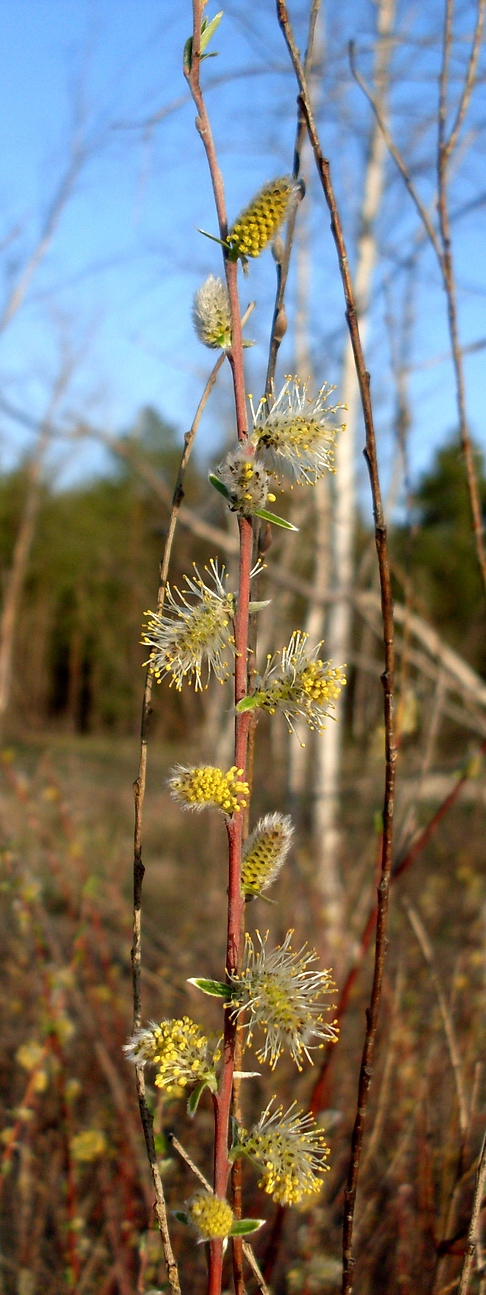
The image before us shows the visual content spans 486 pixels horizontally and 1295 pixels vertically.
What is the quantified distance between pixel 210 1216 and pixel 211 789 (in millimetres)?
325

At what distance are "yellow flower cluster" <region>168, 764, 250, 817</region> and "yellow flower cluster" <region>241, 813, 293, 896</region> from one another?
4 centimetres

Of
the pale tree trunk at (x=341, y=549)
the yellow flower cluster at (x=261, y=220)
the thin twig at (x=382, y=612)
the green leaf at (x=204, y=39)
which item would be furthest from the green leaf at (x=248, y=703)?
the pale tree trunk at (x=341, y=549)

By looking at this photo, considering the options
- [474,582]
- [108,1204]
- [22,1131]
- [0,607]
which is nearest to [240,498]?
[108,1204]

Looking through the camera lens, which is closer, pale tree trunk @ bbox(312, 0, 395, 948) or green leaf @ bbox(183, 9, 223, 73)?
green leaf @ bbox(183, 9, 223, 73)

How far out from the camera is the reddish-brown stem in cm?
74

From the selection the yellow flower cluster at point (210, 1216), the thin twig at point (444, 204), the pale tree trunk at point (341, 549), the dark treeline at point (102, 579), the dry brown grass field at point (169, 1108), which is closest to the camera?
the yellow flower cluster at point (210, 1216)

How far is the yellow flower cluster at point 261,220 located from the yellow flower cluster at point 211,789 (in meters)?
0.41

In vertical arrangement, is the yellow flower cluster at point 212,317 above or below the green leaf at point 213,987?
above

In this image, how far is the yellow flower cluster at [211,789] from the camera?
741mm

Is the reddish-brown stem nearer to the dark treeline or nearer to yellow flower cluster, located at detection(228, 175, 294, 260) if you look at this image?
yellow flower cluster, located at detection(228, 175, 294, 260)

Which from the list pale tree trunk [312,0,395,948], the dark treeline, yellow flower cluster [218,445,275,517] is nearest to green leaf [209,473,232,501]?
yellow flower cluster [218,445,275,517]

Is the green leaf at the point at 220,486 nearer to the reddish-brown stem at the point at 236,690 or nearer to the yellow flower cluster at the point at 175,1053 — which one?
the reddish-brown stem at the point at 236,690

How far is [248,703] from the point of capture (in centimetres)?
75

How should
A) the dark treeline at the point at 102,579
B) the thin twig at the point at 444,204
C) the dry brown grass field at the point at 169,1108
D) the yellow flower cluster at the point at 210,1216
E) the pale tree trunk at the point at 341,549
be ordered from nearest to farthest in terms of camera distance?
the yellow flower cluster at the point at 210,1216 → the thin twig at the point at 444,204 → the dry brown grass field at the point at 169,1108 → the pale tree trunk at the point at 341,549 → the dark treeline at the point at 102,579
